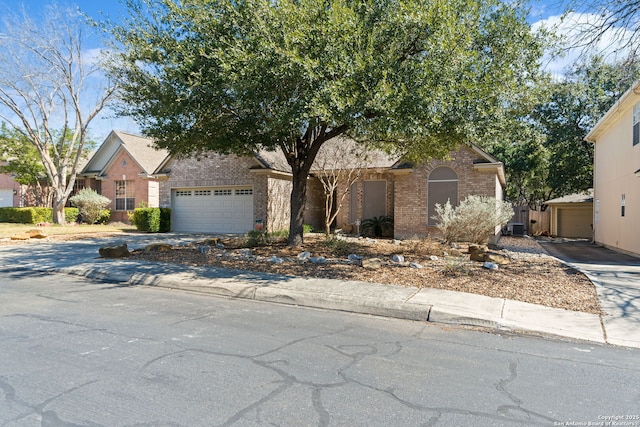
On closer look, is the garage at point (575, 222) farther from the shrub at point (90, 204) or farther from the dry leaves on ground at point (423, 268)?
the shrub at point (90, 204)

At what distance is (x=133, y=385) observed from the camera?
159 inches

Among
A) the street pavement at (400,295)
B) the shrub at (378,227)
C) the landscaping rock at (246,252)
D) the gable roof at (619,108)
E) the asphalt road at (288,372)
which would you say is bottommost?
the asphalt road at (288,372)

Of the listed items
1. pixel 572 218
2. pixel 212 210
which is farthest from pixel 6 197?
pixel 572 218

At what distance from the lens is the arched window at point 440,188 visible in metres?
18.2

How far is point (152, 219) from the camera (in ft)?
69.9

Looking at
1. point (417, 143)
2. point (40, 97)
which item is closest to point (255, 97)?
point (417, 143)

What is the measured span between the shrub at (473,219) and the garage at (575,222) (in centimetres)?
1624

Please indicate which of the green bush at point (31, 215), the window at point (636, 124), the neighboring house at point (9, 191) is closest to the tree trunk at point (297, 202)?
the window at point (636, 124)

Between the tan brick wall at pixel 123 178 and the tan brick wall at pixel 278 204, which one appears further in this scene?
the tan brick wall at pixel 123 178

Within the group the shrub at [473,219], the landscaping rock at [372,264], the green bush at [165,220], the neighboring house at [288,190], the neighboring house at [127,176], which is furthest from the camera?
the neighboring house at [127,176]

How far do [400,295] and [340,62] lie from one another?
175 inches

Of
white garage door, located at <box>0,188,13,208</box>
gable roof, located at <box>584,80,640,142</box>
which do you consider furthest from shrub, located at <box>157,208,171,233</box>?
gable roof, located at <box>584,80,640,142</box>

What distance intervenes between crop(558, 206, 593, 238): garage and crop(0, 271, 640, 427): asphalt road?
83.7 feet

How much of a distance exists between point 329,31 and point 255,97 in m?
2.05
